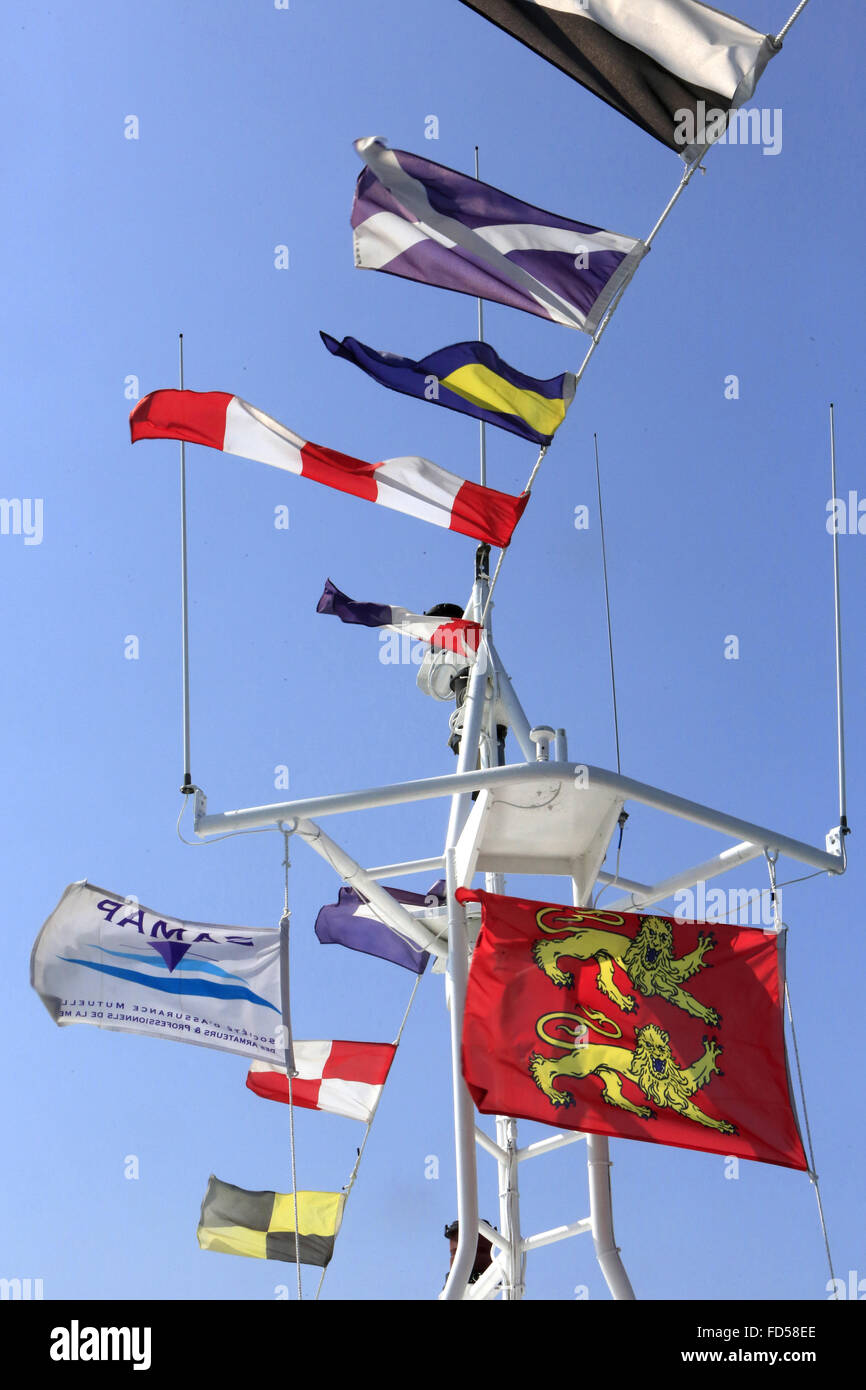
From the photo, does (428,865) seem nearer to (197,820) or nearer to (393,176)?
(197,820)

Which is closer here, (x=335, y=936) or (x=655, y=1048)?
(x=655, y=1048)

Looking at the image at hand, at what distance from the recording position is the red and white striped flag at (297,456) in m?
13.8

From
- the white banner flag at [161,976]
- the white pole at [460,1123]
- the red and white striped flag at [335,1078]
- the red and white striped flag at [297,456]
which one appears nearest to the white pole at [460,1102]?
the white pole at [460,1123]

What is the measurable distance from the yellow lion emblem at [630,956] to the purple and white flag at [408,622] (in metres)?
4.98

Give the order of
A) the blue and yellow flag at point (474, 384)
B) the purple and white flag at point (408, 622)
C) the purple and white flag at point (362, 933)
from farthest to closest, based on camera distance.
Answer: the purple and white flag at point (362, 933)
the purple and white flag at point (408, 622)
the blue and yellow flag at point (474, 384)

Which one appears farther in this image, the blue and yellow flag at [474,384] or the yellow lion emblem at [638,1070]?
the blue and yellow flag at [474,384]

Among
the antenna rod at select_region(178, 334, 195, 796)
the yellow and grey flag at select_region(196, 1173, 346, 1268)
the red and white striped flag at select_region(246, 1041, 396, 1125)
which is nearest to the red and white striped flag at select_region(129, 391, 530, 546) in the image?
the antenna rod at select_region(178, 334, 195, 796)

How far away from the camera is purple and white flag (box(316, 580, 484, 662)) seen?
17.2 m

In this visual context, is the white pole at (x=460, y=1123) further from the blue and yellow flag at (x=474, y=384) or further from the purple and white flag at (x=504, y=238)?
the purple and white flag at (x=504, y=238)

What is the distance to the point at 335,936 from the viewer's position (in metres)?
19.6

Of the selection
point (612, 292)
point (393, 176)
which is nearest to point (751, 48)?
point (612, 292)
